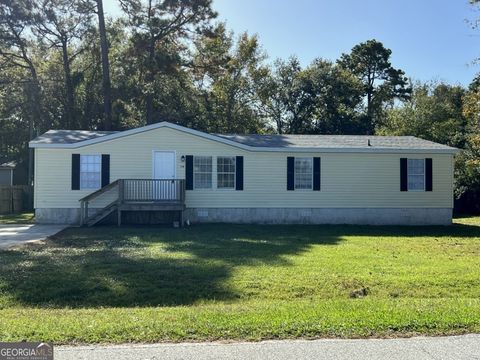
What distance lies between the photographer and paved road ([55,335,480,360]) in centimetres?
433

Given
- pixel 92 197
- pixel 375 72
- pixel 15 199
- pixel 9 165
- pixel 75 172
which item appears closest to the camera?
pixel 92 197

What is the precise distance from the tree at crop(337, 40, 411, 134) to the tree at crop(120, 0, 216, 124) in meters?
17.5

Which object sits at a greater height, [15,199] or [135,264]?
[15,199]

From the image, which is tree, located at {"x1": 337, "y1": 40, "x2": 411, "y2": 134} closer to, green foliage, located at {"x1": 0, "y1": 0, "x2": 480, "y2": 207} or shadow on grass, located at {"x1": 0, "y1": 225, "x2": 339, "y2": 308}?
green foliage, located at {"x1": 0, "y1": 0, "x2": 480, "y2": 207}

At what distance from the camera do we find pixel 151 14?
2964cm

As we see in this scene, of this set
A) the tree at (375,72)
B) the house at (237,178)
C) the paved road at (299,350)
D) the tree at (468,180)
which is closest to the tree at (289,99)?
the tree at (375,72)

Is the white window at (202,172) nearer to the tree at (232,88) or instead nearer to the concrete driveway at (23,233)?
the concrete driveway at (23,233)

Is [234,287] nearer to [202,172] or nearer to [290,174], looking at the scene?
[202,172]

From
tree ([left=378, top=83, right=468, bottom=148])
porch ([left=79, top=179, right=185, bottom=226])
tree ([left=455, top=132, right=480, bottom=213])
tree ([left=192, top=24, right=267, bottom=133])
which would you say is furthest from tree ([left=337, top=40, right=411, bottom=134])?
porch ([left=79, top=179, right=185, bottom=226])

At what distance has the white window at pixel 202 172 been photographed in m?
19.0

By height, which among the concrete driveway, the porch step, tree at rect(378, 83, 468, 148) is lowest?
the concrete driveway

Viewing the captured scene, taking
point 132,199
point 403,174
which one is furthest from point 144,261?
point 403,174

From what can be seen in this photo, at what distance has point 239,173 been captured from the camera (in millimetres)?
19203

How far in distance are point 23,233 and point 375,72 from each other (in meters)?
35.5
